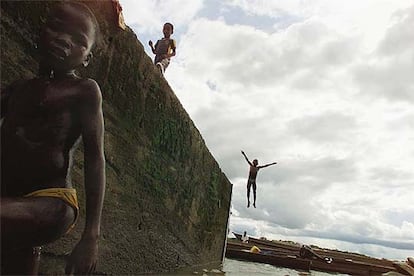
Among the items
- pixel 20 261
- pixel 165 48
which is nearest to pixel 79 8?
pixel 20 261

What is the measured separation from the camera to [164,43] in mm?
8289

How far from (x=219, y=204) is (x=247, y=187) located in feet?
27.6

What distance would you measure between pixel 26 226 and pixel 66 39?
1550 mm

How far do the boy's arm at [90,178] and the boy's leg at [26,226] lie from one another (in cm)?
23

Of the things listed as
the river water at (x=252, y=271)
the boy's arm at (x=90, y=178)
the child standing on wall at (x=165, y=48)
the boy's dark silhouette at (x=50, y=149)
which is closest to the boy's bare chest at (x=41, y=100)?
the boy's dark silhouette at (x=50, y=149)

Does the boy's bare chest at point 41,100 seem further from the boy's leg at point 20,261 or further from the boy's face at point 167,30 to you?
the boy's face at point 167,30

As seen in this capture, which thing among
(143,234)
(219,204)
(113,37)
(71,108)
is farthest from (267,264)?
(71,108)

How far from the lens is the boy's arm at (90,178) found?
12.0 ft

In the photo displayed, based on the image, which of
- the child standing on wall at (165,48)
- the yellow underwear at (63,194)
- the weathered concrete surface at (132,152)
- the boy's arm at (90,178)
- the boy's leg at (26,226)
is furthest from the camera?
the child standing on wall at (165,48)

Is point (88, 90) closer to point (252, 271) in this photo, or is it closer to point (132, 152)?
point (132, 152)

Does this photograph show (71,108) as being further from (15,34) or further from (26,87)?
(15,34)

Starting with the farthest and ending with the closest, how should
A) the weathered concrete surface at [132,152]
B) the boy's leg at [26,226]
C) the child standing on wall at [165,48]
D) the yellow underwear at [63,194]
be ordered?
the child standing on wall at [165,48] < the weathered concrete surface at [132,152] < the yellow underwear at [63,194] < the boy's leg at [26,226]

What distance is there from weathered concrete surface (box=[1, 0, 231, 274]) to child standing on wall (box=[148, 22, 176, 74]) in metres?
1.27

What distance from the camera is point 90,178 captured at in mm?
3912
